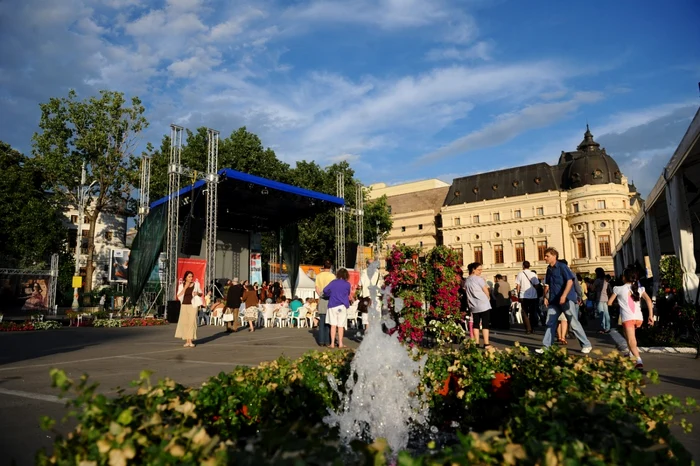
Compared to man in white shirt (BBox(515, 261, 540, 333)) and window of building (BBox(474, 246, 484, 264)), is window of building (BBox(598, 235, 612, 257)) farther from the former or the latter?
man in white shirt (BBox(515, 261, 540, 333))

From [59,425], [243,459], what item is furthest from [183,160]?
[243,459]

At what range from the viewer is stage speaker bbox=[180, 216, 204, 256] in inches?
966

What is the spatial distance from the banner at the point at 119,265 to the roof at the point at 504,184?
53.1m

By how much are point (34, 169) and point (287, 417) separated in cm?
4692

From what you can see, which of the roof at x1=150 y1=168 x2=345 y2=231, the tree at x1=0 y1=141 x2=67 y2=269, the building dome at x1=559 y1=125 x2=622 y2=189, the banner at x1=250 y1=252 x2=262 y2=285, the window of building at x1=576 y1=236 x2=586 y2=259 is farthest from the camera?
the building dome at x1=559 y1=125 x2=622 y2=189

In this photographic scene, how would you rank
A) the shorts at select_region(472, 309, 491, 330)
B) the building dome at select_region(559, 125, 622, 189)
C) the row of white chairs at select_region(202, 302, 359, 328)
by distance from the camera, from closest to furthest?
1. the shorts at select_region(472, 309, 491, 330)
2. the row of white chairs at select_region(202, 302, 359, 328)
3. the building dome at select_region(559, 125, 622, 189)

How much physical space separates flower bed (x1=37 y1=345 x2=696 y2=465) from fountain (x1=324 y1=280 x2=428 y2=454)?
12 cm

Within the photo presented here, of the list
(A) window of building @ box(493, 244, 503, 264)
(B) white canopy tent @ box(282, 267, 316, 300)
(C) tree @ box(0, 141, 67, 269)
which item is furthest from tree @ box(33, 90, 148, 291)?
(A) window of building @ box(493, 244, 503, 264)

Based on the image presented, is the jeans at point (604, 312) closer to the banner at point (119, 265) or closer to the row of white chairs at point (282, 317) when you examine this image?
the row of white chairs at point (282, 317)

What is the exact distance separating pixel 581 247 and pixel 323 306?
2402 inches

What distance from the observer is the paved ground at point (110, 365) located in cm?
432

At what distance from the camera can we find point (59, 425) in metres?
4.20

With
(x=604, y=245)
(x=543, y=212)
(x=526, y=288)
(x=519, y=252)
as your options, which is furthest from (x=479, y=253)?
(x=526, y=288)

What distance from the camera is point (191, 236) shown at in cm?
2469
